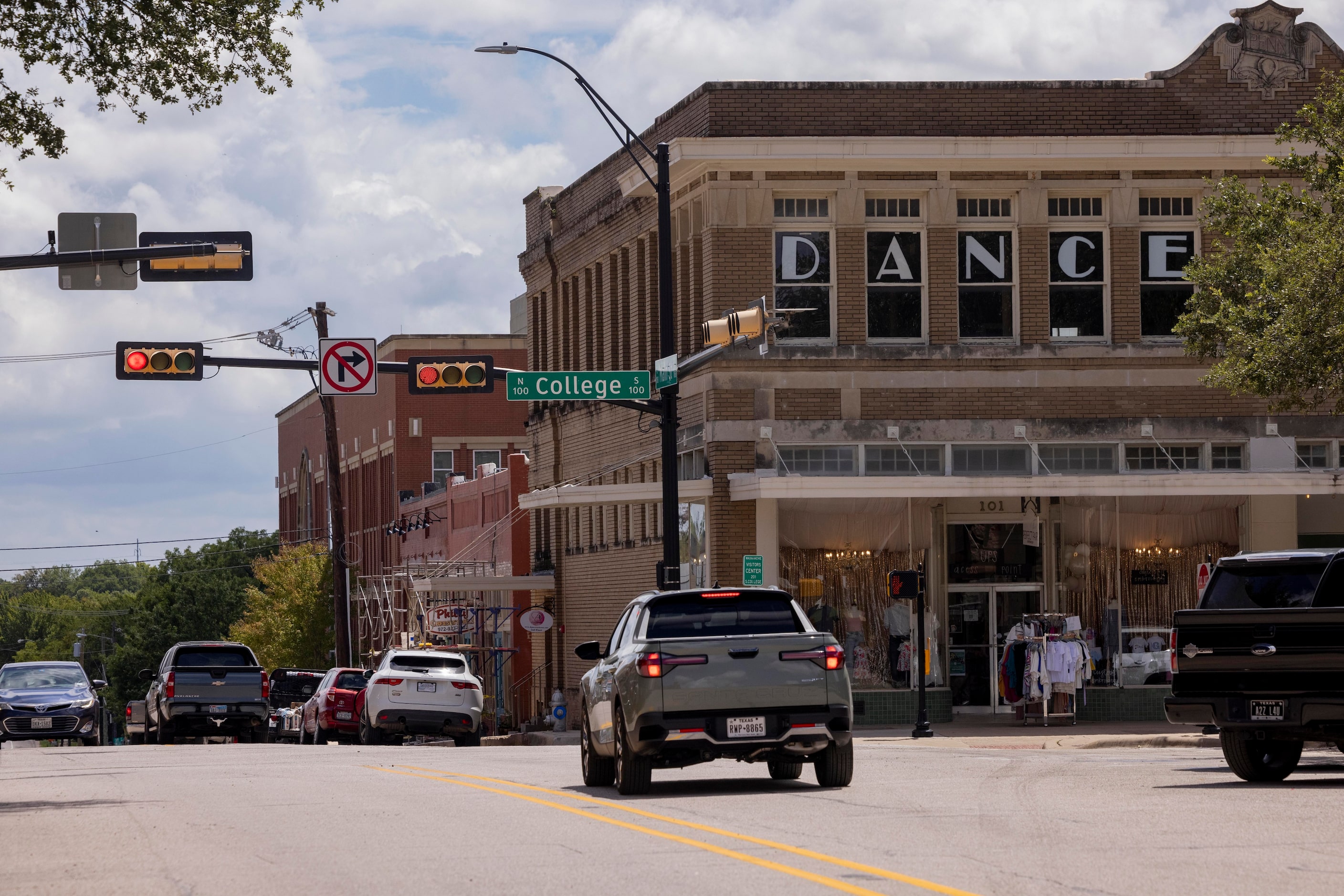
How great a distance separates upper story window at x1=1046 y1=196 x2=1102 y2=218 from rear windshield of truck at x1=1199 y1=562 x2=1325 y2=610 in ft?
56.5

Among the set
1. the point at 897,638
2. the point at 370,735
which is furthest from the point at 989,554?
the point at 370,735

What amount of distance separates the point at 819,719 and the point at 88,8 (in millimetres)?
9731

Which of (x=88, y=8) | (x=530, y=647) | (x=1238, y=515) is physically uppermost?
(x=88, y=8)

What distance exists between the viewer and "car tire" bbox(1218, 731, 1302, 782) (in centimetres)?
1653

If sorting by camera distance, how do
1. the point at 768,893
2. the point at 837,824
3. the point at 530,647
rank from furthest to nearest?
the point at 530,647 → the point at 837,824 → the point at 768,893


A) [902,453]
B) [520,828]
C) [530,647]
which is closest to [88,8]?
[520,828]

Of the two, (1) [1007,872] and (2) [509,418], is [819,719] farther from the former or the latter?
(2) [509,418]

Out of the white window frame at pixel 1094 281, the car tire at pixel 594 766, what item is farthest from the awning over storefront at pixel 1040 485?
the car tire at pixel 594 766

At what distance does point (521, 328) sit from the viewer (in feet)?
244

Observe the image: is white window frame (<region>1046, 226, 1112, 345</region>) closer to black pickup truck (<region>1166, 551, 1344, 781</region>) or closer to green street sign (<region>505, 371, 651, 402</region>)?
green street sign (<region>505, 371, 651, 402</region>)

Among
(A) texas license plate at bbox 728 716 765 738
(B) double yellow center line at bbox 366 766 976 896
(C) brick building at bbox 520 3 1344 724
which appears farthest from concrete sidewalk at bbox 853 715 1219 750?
(A) texas license plate at bbox 728 716 765 738

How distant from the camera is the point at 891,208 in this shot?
108ft

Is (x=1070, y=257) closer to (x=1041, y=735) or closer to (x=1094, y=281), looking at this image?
(x=1094, y=281)

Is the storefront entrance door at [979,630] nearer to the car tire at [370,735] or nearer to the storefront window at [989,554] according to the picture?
the storefront window at [989,554]
